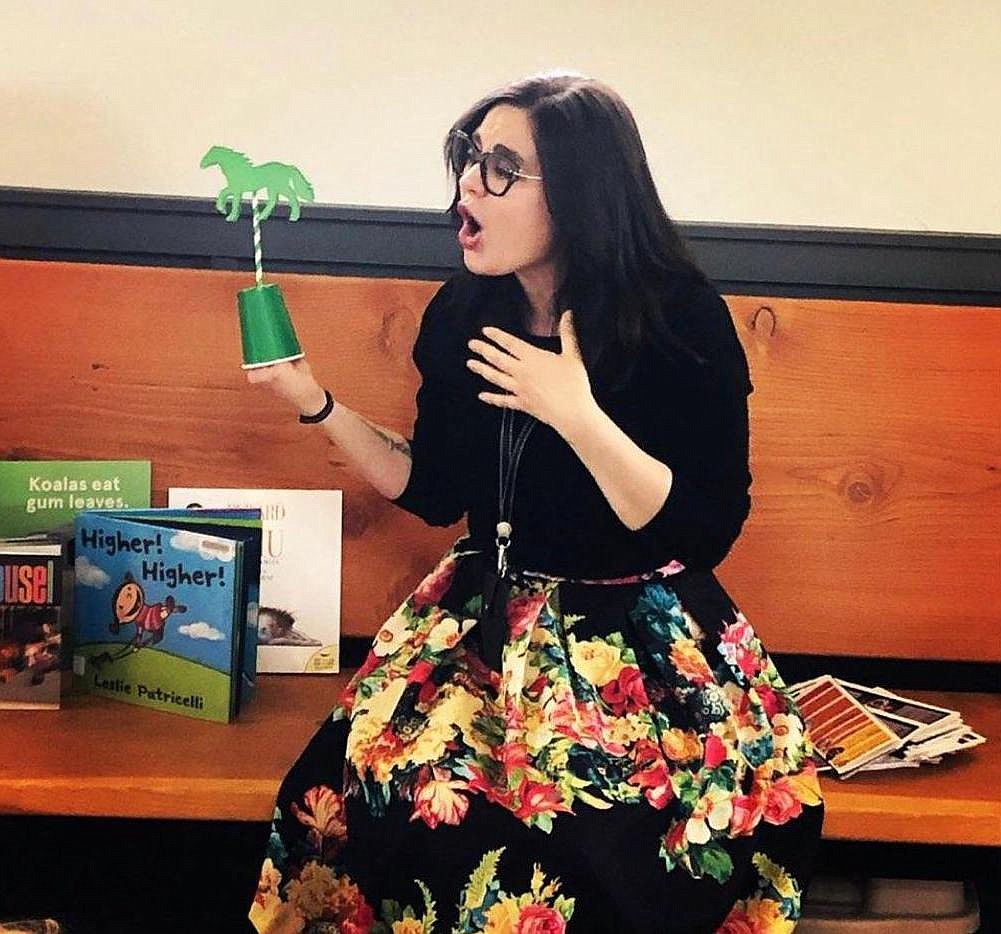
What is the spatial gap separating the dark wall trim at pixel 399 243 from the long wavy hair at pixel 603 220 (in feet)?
1.05

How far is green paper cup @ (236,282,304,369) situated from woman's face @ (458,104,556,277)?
199mm

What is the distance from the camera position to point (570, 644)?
1.13 meters

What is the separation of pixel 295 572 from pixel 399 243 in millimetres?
428

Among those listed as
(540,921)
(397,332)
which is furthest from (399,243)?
(540,921)

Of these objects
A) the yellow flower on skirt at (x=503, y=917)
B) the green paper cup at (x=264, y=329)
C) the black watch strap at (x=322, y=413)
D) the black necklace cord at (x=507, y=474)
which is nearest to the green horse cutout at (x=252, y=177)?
the green paper cup at (x=264, y=329)

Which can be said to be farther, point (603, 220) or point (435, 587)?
point (435, 587)

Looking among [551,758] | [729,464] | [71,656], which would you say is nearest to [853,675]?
[729,464]

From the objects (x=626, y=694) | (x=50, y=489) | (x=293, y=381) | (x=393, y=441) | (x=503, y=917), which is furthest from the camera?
(x=50, y=489)

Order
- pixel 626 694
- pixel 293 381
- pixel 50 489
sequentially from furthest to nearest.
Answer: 1. pixel 50 489
2. pixel 293 381
3. pixel 626 694

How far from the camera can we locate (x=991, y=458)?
146 cm

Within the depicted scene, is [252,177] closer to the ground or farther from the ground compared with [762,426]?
farther from the ground

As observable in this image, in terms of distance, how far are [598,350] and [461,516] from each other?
0.98ft

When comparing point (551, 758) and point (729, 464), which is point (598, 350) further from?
point (551, 758)

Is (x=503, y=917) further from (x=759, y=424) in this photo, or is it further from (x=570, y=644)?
(x=759, y=424)
